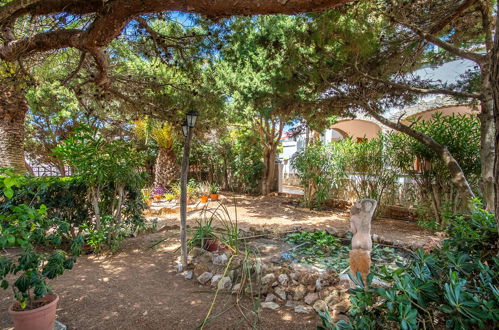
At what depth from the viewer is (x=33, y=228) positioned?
181 cm

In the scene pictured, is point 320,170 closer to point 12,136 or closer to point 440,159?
point 440,159

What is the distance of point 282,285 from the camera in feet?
9.03

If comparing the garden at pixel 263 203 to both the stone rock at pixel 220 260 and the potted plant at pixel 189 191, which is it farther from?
the potted plant at pixel 189 191

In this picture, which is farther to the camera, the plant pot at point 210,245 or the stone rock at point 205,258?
the plant pot at point 210,245

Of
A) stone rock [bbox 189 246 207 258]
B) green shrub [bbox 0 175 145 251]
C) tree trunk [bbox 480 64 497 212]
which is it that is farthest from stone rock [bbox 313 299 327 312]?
tree trunk [bbox 480 64 497 212]

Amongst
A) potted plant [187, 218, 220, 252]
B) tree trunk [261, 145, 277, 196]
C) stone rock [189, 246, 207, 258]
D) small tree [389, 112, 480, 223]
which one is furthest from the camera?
tree trunk [261, 145, 277, 196]

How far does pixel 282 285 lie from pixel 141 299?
1.44m

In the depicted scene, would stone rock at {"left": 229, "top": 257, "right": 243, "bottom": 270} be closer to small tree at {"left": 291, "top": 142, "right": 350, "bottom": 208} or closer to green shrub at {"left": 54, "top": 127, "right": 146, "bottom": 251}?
green shrub at {"left": 54, "top": 127, "right": 146, "bottom": 251}

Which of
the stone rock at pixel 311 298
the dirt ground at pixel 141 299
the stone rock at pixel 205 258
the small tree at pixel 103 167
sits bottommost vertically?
the dirt ground at pixel 141 299

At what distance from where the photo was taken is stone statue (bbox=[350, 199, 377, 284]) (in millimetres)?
2441

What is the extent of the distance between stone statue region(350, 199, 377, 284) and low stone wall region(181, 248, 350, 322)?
279mm

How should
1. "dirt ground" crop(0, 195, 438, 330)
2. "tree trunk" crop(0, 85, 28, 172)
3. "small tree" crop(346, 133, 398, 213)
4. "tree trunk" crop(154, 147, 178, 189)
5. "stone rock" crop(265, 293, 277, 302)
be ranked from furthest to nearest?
"tree trunk" crop(154, 147, 178, 189) → "small tree" crop(346, 133, 398, 213) → "tree trunk" crop(0, 85, 28, 172) → "stone rock" crop(265, 293, 277, 302) → "dirt ground" crop(0, 195, 438, 330)

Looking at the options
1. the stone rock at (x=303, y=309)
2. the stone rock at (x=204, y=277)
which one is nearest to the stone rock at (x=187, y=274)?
the stone rock at (x=204, y=277)

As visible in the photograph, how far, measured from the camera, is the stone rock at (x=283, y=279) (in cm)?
276
